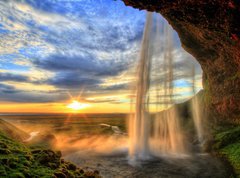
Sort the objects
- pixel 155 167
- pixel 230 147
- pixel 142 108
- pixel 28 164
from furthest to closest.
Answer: pixel 142 108 < pixel 230 147 < pixel 155 167 < pixel 28 164

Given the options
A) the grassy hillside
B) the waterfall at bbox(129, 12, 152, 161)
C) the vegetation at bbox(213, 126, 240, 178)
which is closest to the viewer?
the grassy hillside

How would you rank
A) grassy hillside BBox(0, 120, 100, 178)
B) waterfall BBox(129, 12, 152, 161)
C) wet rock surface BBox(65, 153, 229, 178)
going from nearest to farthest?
grassy hillside BBox(0, 120, 100, 178), wet rock surface BBox(65, 153, 229, 178), waterfall BBox(129, 12, 152, 161)

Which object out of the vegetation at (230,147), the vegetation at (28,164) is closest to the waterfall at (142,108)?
the vegetation at (230,147)

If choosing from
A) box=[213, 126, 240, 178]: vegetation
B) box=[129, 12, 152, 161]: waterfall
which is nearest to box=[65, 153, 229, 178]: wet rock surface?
box=[213, 126, 240, 178]: vegetation

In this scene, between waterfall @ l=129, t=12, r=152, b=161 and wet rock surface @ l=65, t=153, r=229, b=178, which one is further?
waterfall @ l=129, t=12, r=152, b=161

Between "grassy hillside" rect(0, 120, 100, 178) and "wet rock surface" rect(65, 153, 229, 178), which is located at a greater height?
"grassy hillside" rect(0, 120, 100, 178)

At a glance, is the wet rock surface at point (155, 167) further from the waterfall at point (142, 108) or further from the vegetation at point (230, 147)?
the waterfall at point (142, 108)

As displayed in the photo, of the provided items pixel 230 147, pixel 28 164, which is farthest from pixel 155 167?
pixel 230 147

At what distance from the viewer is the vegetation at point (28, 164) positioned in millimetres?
8084

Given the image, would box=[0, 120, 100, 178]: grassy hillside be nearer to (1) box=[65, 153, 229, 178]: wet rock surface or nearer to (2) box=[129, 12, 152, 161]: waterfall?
(1) box=[65, 153, 229, 178]: wet rock surface

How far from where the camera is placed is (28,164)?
9055 millimetres

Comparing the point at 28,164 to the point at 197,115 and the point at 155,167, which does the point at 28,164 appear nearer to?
the point at 155,167

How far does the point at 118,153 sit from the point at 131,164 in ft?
16.3

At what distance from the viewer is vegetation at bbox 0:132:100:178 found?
808 centimetres
